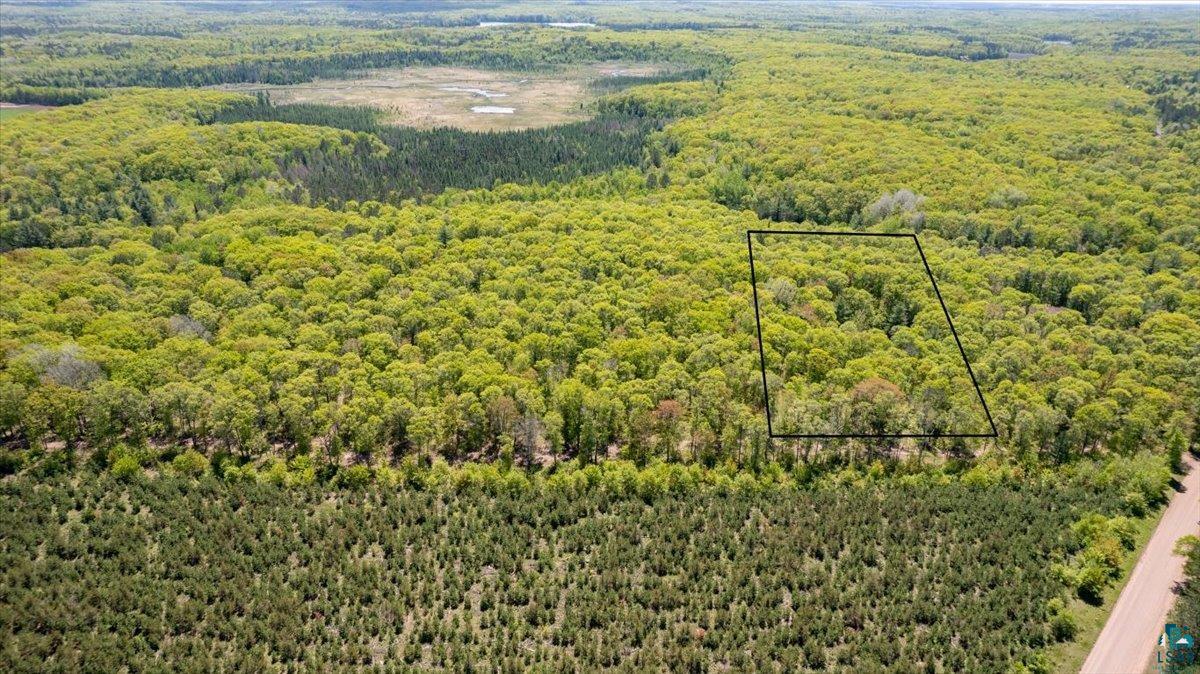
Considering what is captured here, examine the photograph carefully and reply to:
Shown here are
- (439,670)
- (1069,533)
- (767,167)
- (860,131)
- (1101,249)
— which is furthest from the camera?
(860,131)

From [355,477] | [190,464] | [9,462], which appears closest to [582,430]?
[355,477]

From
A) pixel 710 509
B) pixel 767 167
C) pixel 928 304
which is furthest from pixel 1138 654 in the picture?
pixel 767 167

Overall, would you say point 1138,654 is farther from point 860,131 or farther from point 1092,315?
point 860,131

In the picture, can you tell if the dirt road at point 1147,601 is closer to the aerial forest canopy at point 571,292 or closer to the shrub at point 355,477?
the aerial forest canopy at point 571,292

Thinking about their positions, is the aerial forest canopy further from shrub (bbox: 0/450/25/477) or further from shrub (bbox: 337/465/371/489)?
shrub (bbox: 0/450/25/477)

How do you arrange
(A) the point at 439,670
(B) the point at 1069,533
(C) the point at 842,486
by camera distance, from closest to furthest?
1. (A) the point at 439,670
2. (B) the point at 1069,533
3. (C) the point at 842,486

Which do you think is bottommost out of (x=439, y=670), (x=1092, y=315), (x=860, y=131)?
(x=439, y=670)

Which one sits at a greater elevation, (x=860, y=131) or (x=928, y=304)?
(x=860, y=131)

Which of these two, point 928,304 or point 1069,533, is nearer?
point 1069,533

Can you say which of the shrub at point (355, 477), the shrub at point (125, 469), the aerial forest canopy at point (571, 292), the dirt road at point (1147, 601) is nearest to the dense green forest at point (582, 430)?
the shrub at point (125, 469)
